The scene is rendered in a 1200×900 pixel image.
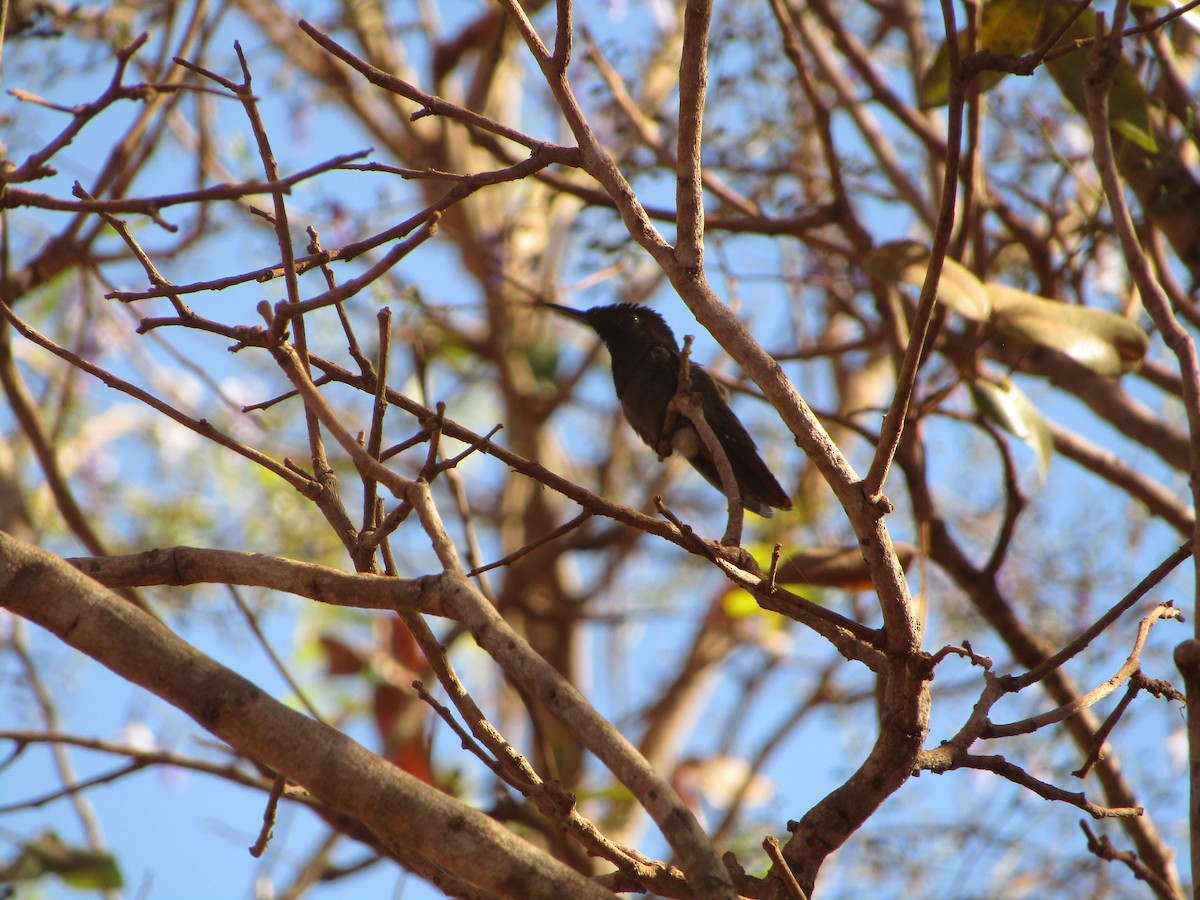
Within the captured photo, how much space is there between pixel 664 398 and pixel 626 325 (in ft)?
1.91

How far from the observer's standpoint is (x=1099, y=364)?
3.02 m

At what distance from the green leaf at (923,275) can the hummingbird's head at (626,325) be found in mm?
1141

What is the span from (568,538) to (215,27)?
352 centimetres

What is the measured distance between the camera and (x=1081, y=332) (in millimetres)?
3084

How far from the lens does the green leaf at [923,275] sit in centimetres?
299

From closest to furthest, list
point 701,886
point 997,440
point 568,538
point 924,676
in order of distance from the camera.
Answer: point 701,886, point 924,676, point 997,440, point 568,538

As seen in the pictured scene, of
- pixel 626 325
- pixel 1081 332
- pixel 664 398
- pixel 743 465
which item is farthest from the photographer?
pixel 626 325

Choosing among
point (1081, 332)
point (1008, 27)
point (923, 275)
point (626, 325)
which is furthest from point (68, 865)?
point (1008, 27)

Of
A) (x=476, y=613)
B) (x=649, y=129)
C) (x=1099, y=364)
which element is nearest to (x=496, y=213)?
(x=649, y=129)

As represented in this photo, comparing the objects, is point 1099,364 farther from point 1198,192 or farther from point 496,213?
point 496,213

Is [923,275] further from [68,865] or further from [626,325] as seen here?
[68,865]

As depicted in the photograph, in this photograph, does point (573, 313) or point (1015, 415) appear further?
point (573, 313)

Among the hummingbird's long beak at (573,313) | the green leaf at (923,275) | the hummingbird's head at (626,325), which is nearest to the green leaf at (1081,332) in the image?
the green leaf at (923,275)

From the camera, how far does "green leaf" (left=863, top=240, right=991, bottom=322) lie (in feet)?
9.82
